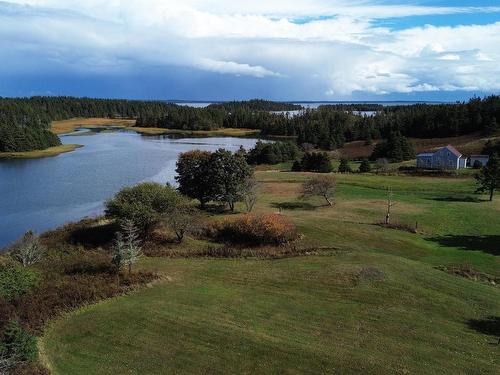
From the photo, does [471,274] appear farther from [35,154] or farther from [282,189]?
[35,154]

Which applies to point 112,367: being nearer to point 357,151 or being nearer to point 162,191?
point 162,191

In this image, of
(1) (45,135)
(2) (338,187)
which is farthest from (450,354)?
(1) (45,135)

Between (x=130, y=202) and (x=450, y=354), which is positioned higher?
(x=130, y=202)

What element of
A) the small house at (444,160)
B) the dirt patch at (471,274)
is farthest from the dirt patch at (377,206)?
the small house at (444,160)

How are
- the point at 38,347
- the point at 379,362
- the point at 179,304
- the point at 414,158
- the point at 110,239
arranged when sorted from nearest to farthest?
the point at 379,362 < the point at 38,347 < the point at 179,304 < the point at 110,239 < the point at 414,158

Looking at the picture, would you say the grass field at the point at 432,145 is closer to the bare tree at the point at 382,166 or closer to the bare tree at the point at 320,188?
the bare tree at the point at 382,166

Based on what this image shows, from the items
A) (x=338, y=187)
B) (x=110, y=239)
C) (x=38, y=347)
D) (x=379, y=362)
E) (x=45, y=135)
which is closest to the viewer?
(x=379, y=362)

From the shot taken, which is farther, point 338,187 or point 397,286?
point 338,187

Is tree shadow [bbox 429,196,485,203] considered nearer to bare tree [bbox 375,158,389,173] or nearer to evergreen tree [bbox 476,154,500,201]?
evergreen tree [bbox 476,154,500,201]
